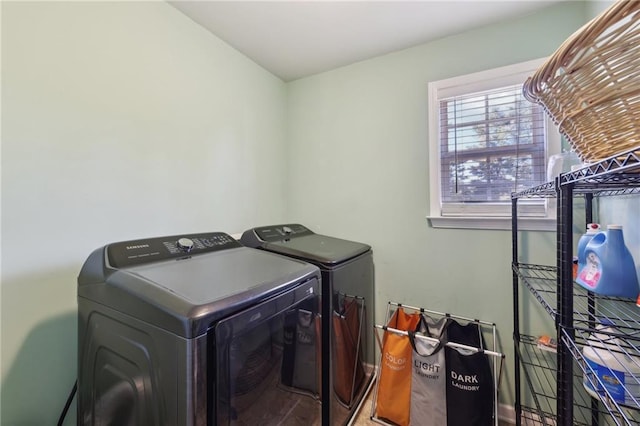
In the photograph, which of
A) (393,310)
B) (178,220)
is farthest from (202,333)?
(393,310)

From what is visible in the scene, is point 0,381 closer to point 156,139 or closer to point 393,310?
point 156,139

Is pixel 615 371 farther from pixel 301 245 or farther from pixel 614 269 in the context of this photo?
pixel 301 245

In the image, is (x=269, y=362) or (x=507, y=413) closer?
(x=269, y=362)

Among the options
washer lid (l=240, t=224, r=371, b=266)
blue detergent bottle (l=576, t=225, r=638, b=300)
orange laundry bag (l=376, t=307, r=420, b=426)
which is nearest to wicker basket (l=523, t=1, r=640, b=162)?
blue detergent bottle (l=576, t=225, r=638, b=300)

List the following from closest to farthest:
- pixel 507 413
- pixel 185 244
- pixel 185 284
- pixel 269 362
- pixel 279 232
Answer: pixel 185 284 → pixel 269 362 → pixel 185 244 → pixel 507 413 → pixel 279 232

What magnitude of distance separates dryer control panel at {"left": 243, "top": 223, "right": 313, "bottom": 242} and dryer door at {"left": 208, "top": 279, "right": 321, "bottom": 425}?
659 mm

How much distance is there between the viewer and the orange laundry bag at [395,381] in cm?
156

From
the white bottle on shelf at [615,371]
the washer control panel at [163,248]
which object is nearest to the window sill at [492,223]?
the white bottle on shelf at [615,371]

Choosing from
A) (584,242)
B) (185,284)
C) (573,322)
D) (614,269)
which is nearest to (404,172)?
(584,242)

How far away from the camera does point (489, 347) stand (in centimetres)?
166

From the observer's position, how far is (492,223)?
1650mm

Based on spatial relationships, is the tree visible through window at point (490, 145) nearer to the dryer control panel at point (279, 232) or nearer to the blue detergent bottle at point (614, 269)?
the blue detergent bottle at point (614, 269)

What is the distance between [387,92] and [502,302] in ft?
5.29

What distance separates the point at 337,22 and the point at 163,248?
161cm
